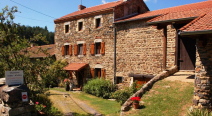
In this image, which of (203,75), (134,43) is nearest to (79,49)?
(134,43)

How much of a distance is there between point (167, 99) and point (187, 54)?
4.28 m

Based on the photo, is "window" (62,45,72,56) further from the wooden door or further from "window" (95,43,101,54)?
the wooden door

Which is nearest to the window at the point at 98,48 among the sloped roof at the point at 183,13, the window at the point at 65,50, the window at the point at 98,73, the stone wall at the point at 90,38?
the stone wall at the point at 90,38

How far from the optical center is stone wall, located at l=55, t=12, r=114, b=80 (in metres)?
13.9

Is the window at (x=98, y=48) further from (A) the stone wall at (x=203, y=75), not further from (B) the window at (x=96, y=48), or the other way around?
(A) the stone wall at (x=203, y=75)

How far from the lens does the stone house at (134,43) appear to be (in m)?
5.70

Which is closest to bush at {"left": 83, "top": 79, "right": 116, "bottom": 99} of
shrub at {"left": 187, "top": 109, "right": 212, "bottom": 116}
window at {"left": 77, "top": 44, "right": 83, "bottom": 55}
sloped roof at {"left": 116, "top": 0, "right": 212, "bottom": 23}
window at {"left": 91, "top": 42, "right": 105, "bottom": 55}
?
window at {"left": 91, "top": 42, "right": 105, "bottom": 55}

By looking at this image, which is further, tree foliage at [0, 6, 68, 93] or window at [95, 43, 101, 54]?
window at [95, 43, 101, 54]

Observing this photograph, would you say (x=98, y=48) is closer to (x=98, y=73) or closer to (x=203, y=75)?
(x=98, y=73)

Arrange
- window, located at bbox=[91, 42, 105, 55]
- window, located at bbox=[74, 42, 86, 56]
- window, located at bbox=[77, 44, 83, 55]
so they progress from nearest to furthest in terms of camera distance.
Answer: window, located at bbox=[91, 42, 105, 55], window, located at bbox=[74, 42, 86, 56], window, located at bbox=[77, 44, 83, 55]

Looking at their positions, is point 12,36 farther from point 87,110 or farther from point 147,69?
point 147,69

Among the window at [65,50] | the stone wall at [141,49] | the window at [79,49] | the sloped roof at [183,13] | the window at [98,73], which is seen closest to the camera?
the sloped roof at [183,13]

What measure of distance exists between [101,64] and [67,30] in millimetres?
5928

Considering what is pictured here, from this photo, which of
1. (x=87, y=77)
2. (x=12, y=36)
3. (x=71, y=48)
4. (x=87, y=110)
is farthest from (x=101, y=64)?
(x=12, y=36)
